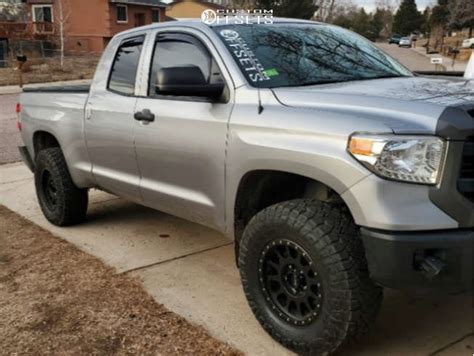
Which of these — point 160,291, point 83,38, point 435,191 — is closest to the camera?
point 435,191

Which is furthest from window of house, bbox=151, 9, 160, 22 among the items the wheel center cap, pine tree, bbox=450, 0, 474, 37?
the wheel center cap

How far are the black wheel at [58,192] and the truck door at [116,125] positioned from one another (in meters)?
0.59

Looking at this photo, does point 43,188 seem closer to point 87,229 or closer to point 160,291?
point 87,229

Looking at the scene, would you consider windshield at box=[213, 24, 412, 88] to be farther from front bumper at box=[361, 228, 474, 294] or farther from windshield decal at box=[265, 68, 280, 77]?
front bumper at box=[361, 228, 474, 294]

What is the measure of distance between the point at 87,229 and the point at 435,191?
12.6 feet

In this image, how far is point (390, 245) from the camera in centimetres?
267

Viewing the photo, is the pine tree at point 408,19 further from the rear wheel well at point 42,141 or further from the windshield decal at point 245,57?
the windshield decal at point 245,57

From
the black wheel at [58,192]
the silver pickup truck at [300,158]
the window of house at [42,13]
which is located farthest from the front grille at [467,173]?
the window of house at [42,13]

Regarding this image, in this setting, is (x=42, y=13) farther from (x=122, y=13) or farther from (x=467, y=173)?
(x=467, y=173)

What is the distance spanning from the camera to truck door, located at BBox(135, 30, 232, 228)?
3.68 m

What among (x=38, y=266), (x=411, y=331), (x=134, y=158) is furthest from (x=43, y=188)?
(x=411, y=331)

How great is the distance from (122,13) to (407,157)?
Result: 42662 mm

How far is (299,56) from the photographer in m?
3.92

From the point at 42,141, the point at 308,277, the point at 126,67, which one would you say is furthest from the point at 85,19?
the point at 308,277
